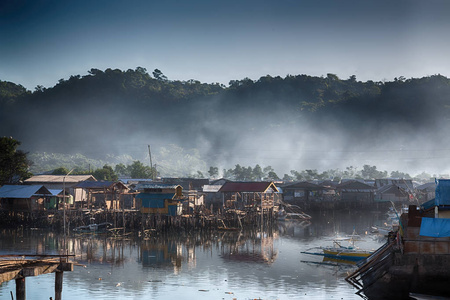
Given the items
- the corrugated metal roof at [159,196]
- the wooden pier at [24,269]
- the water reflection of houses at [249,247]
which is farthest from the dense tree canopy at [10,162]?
the wooden pier at [24,269]

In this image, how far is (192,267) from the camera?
35.1m

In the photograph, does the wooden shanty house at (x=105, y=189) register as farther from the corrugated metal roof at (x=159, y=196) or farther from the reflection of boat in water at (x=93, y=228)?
the corrugated metal roof at (x=159, y=196)

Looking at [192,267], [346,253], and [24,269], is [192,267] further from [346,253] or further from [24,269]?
[24,269]

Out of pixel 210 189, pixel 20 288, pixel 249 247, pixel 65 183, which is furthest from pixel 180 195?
pixel 20 288

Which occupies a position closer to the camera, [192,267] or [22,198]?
[192,267]

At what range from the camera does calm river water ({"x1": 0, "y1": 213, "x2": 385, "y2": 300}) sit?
28.1 metres

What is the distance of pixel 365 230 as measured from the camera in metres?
55.1

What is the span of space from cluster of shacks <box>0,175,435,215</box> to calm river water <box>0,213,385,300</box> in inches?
211

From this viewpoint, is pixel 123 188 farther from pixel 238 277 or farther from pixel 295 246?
pixel 238 277

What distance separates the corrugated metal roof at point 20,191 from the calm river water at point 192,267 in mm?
5264

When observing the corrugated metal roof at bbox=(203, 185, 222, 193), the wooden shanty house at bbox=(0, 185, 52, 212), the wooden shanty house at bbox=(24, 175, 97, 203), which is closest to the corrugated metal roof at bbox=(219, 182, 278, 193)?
the corrugated metal roof at bbox=(203, 185, 222, 193)

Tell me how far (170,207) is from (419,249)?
104 feet

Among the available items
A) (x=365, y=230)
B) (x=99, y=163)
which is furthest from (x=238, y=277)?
(x=99, y=163)

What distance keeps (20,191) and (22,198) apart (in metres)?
0.93
